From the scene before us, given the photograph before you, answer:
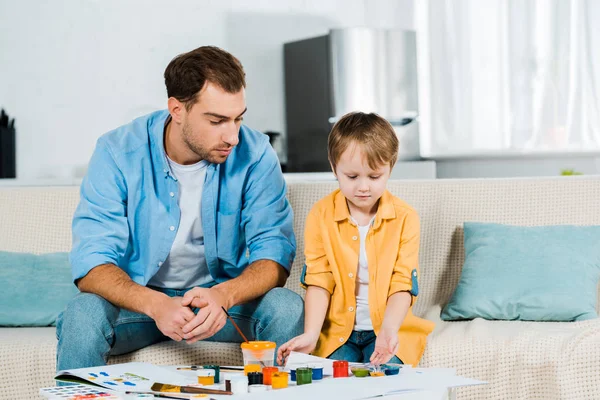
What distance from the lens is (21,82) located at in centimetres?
511

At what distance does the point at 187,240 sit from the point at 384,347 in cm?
66

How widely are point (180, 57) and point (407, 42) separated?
3066 millimetres

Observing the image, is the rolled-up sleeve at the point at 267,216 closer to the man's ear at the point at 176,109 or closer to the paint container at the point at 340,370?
the man's ear at the point at 176,109

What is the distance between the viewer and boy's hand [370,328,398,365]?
5.42 ft

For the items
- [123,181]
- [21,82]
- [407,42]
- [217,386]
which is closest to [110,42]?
[21,82]

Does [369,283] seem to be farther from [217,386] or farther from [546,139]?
[546,139]

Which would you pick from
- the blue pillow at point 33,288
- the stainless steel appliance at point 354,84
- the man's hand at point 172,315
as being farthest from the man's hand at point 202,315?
the stainless steel appliance at point 354,84

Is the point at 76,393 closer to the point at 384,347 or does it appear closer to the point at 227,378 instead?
the point at 227,378

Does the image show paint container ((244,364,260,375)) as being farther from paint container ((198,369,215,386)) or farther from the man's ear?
the man's ear

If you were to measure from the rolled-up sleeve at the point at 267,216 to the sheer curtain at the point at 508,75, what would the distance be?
3064 mm

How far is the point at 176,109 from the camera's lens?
206 centimetres

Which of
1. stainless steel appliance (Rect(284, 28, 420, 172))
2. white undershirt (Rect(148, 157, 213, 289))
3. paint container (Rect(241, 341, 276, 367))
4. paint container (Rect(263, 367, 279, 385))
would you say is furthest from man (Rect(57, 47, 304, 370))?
stainless steel appliance (Rect(284, 28, 420, 172))

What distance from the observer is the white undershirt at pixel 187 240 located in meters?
2.11

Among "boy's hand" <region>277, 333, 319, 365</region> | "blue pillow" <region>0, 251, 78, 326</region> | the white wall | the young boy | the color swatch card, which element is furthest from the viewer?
the white wall
